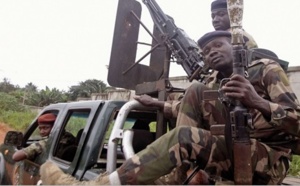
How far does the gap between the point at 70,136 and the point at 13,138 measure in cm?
75

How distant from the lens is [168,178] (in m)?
1.97

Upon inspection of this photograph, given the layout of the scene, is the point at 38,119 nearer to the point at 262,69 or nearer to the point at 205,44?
the point at 205,44

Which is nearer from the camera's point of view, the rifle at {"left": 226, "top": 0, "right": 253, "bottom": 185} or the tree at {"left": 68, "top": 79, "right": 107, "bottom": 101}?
the rifle at {"left": 226, "top": 0, "right": 253, "bottom": 185}

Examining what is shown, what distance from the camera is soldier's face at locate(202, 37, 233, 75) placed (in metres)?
2.17

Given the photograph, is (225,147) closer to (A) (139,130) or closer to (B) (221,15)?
(A) (139,130)

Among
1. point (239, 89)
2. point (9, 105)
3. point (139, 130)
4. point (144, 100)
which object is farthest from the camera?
point (9, 105)

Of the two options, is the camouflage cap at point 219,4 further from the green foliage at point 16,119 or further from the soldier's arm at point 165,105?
the green foliage at point 16,119

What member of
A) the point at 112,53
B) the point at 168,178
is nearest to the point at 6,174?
the point at 112,53

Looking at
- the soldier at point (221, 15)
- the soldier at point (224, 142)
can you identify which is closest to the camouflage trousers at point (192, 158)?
the soldier at point (224, 142)

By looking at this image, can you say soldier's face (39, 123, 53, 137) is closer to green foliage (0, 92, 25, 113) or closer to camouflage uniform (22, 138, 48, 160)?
camouflage uniform (22, 138, 48, 160)

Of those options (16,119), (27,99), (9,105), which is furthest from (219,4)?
(27,99)

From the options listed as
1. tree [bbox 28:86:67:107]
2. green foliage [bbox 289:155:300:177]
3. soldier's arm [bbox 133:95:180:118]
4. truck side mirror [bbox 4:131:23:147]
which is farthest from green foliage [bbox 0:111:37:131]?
soldier's arm [bbox 133:95:180:118]

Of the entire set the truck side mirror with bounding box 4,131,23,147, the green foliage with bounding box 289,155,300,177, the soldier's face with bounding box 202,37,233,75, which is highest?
the soldier's face with bounding box 202,37,233,75

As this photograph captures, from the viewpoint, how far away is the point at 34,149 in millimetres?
2875
